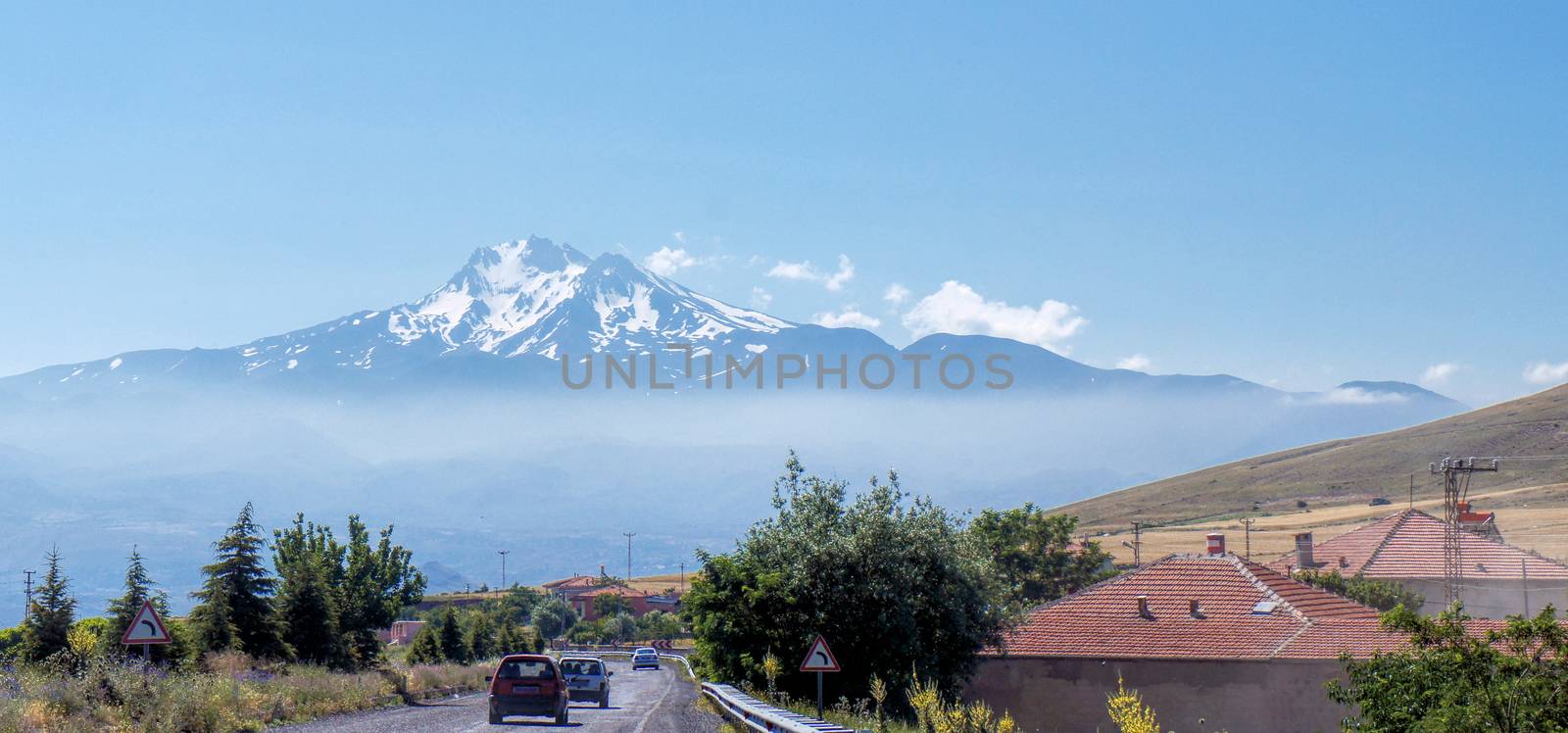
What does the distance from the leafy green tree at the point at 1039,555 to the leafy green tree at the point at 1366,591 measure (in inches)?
500

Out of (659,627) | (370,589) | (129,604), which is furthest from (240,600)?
(659,627)

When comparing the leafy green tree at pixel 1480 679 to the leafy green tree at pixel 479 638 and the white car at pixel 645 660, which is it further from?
the leafy green tree at pixel 479 638

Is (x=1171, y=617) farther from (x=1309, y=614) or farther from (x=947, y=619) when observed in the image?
(x=947, y=619)

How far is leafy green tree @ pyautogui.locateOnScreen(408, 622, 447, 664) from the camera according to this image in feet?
238

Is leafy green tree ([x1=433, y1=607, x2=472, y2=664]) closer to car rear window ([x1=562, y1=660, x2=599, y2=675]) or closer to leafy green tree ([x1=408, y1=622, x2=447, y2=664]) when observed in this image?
leafy green tree ([x1=408, y1=622, x2=447, y2=664])

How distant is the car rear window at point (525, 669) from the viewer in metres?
27.7

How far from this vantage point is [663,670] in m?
77.2

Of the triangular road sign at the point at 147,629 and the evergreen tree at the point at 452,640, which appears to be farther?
the evergreen tree at the point at 452,640

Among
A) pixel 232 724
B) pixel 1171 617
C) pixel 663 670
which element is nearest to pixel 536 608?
pixel 663 670

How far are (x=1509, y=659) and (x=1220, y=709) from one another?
21.9 m

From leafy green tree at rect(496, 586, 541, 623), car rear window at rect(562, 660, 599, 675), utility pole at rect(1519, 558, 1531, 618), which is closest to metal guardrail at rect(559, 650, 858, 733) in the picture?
car rear window at rect(562, 660, 599, 675)

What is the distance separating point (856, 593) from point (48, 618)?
18878 millimetres

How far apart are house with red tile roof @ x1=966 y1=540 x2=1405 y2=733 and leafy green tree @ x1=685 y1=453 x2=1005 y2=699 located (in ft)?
8.86

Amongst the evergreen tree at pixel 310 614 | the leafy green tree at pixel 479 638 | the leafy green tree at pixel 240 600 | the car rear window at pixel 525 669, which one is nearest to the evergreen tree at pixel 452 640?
the leafy green tree at pixel 479 638
